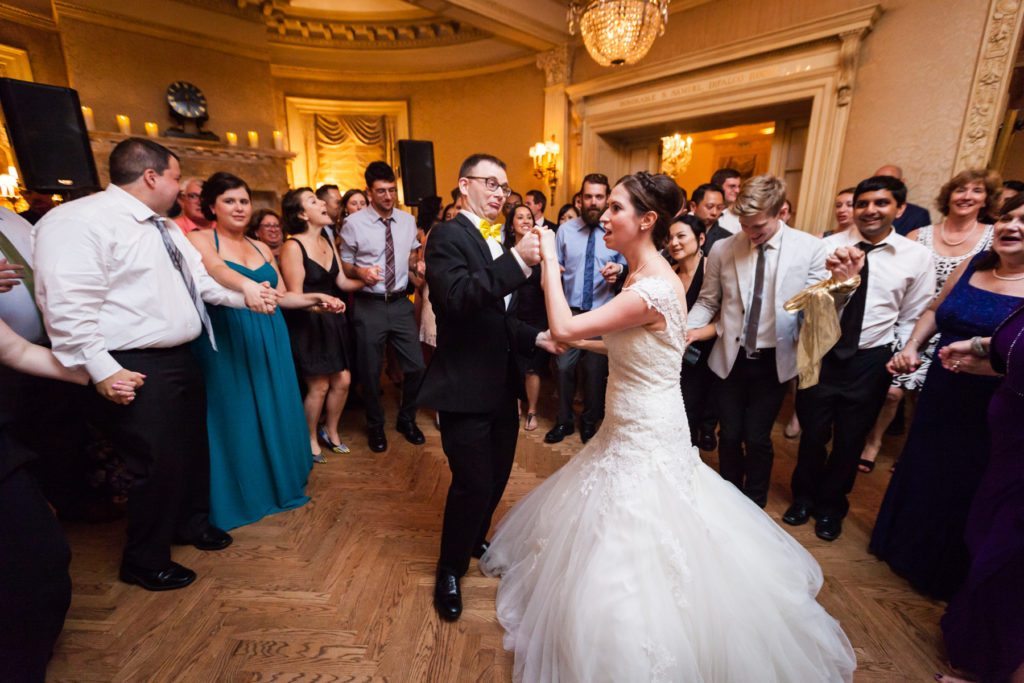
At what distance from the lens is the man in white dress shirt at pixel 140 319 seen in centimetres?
157

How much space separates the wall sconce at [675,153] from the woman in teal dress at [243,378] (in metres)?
4.94

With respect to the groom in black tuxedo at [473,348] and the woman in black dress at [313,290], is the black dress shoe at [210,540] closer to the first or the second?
the woman in black dress at [313,290]

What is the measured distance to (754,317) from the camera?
2250 mm

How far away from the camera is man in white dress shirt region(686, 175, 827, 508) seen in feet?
7.10

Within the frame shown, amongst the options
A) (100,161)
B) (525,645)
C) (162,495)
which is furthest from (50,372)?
(100,161)

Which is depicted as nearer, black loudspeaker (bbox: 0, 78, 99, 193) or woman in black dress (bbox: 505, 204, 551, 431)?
black loudspeaker (bbox: 0, 78, 99, 193)

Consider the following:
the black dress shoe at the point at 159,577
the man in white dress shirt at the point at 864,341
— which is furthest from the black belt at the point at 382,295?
the man in white dress shirt at the point at 864,341

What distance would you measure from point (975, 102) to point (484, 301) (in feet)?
16.6

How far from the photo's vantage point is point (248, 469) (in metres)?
2.44

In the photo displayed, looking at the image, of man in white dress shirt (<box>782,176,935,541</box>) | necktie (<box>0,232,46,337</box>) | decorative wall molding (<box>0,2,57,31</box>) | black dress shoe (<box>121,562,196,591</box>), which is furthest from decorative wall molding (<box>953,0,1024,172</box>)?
decorative wall molding (<box>0,2,57,31</box>)

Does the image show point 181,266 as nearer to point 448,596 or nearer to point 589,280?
point 448,596

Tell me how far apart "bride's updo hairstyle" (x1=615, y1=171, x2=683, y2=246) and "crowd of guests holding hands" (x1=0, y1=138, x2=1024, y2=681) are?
0.71 ft

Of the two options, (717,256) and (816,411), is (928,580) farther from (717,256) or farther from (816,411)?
(717,256)

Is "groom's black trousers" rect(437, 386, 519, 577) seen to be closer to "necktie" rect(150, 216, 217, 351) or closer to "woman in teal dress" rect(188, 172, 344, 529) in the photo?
"woman in teal dress" rect(188, 172, 344, 529)
